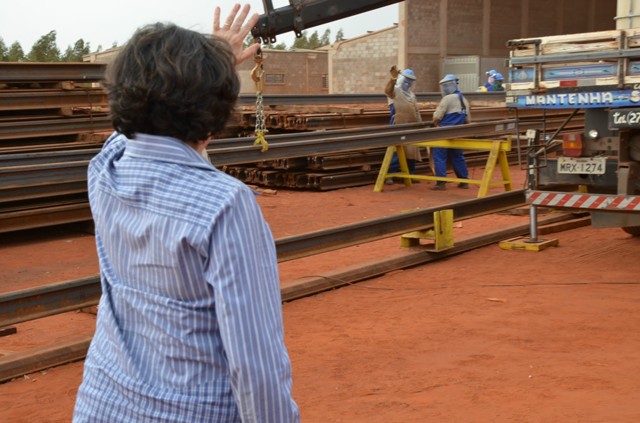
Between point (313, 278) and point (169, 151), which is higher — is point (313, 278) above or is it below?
below

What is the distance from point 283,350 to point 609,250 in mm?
8342

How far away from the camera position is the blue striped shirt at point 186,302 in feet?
5.94

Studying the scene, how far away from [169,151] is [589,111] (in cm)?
761

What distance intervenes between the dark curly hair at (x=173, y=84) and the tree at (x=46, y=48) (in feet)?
125

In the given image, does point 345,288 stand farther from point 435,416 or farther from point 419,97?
point 419,97

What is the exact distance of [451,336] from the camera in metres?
6.34

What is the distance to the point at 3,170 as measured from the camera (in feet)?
19.5

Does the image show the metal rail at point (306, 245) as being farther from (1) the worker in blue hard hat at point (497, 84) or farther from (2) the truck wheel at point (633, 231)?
(1) the worker in blue hard hat at point (497, 84)

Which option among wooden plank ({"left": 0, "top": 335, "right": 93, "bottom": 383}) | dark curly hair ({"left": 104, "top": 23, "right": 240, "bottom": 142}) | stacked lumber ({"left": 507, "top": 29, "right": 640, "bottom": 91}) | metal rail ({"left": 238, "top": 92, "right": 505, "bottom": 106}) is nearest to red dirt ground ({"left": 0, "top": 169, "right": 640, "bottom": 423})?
wooden plank ({"left": 0, "top": 335, "right": 93, "bottom": 383})

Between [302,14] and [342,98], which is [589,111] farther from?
[342,98]

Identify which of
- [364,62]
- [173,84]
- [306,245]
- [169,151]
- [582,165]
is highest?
[364,62]

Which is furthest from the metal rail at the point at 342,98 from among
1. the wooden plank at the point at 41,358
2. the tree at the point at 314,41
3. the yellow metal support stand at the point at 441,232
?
the tree at the point at 314,41

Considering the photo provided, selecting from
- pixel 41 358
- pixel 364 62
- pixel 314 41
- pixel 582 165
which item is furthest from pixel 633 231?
pixel 314 41

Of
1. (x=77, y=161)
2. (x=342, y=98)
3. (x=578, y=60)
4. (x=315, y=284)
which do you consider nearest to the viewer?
(x=77, y=161)
